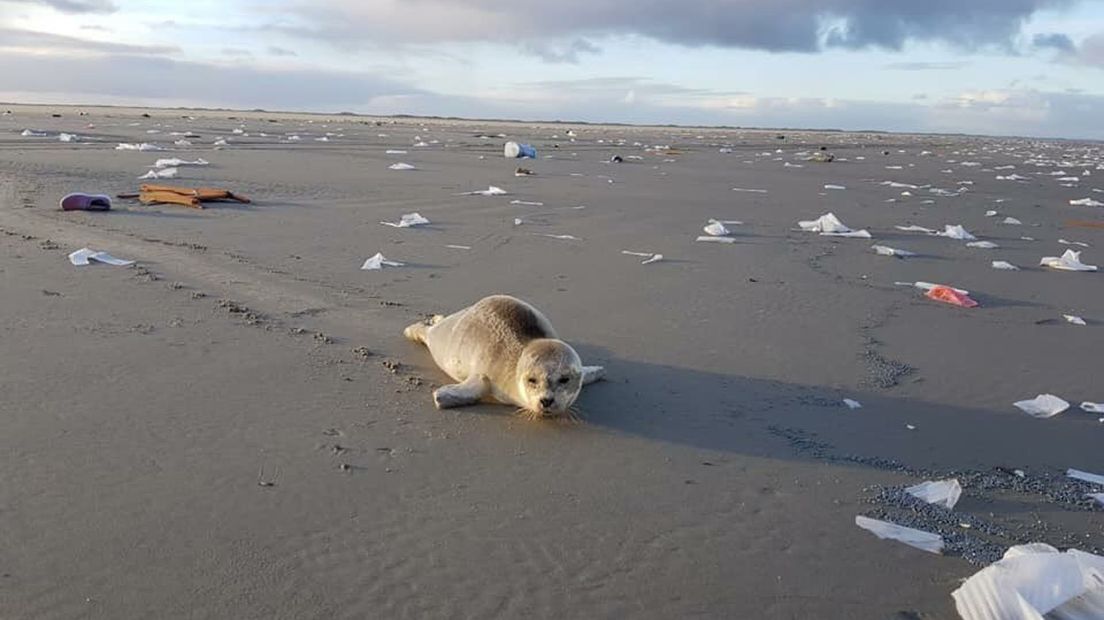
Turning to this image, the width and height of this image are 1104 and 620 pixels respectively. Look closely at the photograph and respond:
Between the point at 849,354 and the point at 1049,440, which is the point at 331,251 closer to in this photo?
the point at 849,354

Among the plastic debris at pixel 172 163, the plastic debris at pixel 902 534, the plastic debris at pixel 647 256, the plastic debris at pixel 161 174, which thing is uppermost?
the plastic debris at pixel 172 163

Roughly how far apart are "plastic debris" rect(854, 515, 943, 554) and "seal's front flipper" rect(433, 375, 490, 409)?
6.87 feet

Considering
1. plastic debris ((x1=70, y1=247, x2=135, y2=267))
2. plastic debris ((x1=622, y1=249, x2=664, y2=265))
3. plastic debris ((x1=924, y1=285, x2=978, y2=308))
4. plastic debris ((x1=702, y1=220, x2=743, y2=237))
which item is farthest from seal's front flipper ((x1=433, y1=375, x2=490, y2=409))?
plastic debris ((x1=702, y1=220, x2=743, y2=237))

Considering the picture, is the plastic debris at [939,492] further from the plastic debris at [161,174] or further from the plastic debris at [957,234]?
the plastic debris at [161,174]

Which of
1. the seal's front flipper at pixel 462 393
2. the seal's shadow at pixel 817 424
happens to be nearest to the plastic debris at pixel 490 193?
the seal's shadow at pixel 817 424

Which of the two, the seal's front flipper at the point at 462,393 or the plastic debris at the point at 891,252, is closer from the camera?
the seal's front flipper at the point at 462,393

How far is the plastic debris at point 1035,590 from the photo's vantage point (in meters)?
2.92

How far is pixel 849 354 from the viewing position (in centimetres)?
614

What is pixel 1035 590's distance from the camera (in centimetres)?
297

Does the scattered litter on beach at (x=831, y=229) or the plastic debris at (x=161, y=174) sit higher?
the plastic debris at (x=161, y=174)

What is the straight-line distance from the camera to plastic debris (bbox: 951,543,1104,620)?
9.59 feet

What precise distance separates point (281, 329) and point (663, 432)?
283 cm

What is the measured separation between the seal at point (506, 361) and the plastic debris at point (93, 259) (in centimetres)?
352

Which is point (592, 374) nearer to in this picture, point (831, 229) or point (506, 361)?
point (506, 361)
